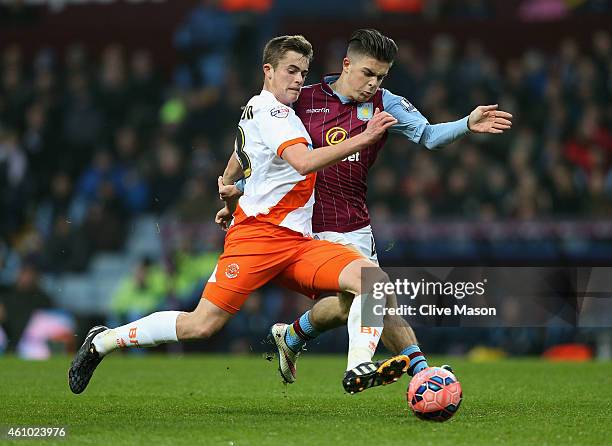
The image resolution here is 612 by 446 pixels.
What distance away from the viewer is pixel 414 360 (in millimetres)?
6609

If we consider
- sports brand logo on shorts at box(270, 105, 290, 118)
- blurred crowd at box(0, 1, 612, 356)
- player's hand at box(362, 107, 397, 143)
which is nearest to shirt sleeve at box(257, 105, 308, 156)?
sports brand logo on shorts at box(270, 105, 290, 118)

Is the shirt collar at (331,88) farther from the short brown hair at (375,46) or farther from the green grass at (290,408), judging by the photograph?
the green grass at (290,408)

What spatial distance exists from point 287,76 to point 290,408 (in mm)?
1904

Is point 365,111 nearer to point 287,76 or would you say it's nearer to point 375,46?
point 375,46

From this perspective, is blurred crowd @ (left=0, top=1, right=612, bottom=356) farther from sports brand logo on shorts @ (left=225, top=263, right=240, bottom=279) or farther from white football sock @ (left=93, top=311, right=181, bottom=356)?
sports brand logo on shorts @ (left=225, top=263, right=240, bottom=279)

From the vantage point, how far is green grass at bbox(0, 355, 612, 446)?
5.48 m

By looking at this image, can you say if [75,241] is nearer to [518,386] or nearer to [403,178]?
[403,178]

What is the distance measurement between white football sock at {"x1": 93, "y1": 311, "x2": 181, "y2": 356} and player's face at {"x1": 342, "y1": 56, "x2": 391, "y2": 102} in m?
1.64

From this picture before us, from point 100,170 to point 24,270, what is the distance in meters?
2.25

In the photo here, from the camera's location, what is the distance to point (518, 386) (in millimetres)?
8469

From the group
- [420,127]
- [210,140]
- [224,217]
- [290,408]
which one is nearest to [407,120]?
[420,127]

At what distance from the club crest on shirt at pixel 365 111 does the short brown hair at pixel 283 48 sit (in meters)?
0.61

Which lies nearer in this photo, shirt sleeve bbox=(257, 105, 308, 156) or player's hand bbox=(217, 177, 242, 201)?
shirt sleeve bbox=(257, 105, 308, 156)

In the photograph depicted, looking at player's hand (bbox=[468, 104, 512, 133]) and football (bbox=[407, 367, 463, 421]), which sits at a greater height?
player's hand (bbox=[468, 104, 512, 133])
